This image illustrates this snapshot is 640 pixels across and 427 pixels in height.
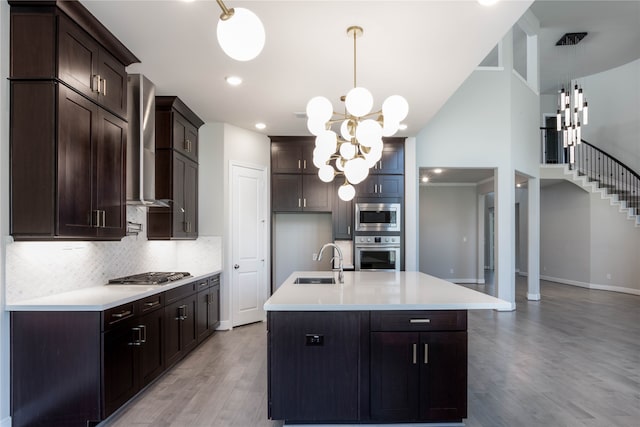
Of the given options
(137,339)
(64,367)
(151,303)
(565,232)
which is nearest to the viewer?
(64,367)

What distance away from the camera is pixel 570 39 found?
7918mm

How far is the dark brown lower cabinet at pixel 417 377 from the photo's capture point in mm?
2469

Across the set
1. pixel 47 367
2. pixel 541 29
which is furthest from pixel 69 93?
pixel 541 29

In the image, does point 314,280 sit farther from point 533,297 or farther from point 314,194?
point 533,297

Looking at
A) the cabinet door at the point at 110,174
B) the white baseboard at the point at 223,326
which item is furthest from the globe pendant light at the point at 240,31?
the white baseboard at the point at 223,326

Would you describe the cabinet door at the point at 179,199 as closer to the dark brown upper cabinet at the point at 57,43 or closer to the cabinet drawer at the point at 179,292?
the cabinet drawer at the point at 179,292

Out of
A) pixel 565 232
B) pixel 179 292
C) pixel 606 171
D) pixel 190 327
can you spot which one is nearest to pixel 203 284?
pixel 190 327

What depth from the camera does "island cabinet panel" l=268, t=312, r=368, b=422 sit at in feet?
8.04

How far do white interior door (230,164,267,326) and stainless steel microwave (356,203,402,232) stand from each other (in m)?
1.45

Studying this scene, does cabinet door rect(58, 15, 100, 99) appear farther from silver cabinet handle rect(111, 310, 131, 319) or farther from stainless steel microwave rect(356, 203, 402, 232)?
stainless steel microwave rect(356, 203, 402, 232)

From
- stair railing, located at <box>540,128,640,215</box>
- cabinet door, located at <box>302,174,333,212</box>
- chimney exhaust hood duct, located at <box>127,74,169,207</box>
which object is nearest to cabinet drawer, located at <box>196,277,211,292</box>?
chimney exhaust hood duct, located at <box>127,74,169,207</box>

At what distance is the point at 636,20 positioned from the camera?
705 cm

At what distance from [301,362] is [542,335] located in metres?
3.85

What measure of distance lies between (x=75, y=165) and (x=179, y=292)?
5.44 feet
